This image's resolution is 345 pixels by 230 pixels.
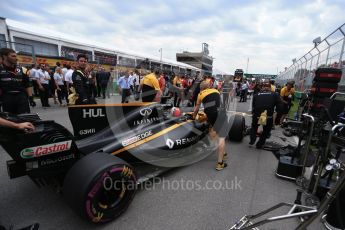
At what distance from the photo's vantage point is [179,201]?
8.92 feet

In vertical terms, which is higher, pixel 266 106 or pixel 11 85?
pixel 11 85

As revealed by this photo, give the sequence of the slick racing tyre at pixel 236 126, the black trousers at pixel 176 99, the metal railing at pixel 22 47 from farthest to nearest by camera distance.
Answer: the black trousers at pixel 176 99
the metal railing at pixel 22 47
the slick racing tyre at pixel 236 126

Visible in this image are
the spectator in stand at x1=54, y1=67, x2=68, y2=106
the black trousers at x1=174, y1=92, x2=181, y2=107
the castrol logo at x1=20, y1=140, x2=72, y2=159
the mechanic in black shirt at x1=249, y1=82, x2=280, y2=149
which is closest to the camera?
the castrol logo at x1=20, y1=140, x2=72, y2=159

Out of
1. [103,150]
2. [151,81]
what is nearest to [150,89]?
[151,81]

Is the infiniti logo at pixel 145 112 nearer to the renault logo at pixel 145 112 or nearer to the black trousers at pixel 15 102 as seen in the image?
the renault logo at pixel 145 112

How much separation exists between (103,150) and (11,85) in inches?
90.9

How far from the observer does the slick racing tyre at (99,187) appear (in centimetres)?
204

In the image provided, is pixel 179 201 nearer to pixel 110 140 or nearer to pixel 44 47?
pixel 110 140

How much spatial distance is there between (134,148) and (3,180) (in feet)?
5.98

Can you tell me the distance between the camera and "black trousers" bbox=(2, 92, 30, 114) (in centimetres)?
371

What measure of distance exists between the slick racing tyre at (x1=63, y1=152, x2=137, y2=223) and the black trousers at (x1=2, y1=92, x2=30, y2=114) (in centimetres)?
239

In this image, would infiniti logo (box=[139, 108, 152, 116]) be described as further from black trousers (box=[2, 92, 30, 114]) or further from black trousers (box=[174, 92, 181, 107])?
black trousers (box=[174, 92, 181, 107])

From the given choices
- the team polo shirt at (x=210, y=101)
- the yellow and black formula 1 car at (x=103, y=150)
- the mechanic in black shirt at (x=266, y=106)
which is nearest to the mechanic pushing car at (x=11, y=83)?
the yellow and black formula 1 car at (x=103, y=150)

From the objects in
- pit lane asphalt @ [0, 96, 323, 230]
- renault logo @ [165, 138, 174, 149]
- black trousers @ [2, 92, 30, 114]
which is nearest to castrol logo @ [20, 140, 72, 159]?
pit lane asphalt @ [0, 96, 323, 230]
